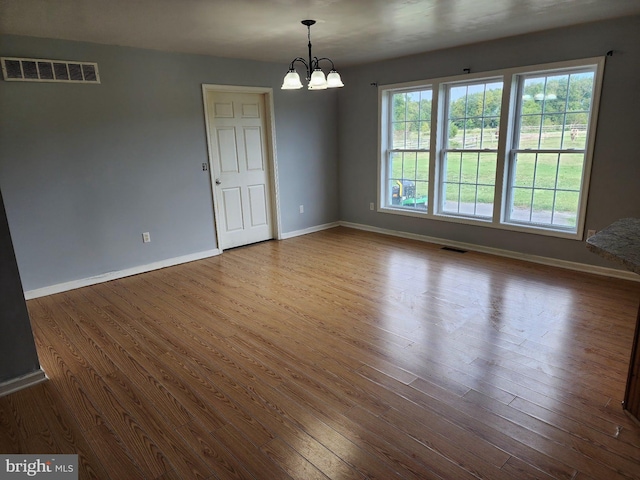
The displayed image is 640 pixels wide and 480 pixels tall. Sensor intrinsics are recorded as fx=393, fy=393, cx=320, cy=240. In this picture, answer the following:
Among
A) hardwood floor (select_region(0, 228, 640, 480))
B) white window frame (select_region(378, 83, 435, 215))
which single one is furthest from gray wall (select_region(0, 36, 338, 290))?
white window frame (select_region(378, 83, 435, 215))

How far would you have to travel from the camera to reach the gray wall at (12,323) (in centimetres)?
225

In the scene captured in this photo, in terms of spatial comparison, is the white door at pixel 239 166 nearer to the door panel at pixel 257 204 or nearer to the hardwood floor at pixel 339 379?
the door panel at pixel 257 204

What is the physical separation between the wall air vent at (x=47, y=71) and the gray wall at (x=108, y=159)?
0.06 m

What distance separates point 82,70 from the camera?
3.75m

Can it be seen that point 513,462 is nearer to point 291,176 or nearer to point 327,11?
point 327,11

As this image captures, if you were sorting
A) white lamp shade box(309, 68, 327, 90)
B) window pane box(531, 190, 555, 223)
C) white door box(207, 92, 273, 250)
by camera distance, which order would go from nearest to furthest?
white lamp shade box(309, 68, 327, 90)
window pane box(531, 190, 555, 223)
white door box(207, 92, 273, 250)

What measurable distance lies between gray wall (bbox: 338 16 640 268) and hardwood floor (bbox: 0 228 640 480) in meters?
0.66

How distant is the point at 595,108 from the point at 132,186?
185 inches

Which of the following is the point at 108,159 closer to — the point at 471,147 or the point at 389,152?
the point at 389,152

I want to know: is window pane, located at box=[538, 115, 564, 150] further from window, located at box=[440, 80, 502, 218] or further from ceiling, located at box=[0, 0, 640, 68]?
ceiling, located at box=[0, 0, 640, 68]

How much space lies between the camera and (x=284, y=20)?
327 centimetres

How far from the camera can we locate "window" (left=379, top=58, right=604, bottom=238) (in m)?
3.98
